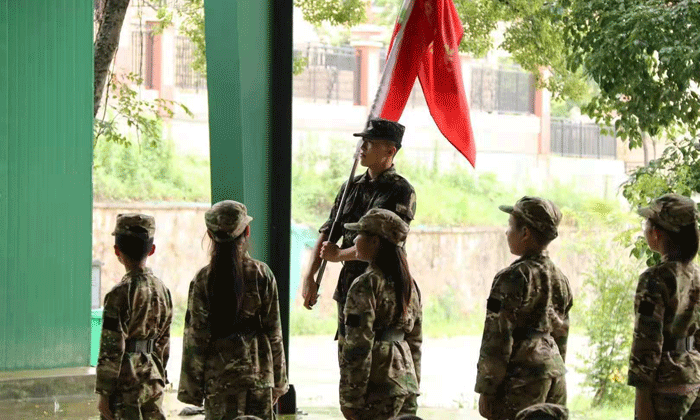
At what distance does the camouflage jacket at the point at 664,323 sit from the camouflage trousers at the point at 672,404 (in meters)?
0.07

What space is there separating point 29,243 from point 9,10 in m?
1.75

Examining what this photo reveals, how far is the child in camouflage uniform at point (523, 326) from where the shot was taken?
4.53 m

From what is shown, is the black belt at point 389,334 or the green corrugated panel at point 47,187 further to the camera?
the green corrugated panel at point 47,187

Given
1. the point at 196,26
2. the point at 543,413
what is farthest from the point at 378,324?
the point at 196,26

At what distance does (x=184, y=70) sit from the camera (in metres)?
21.7

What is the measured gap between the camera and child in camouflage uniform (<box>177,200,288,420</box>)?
4.59 meters

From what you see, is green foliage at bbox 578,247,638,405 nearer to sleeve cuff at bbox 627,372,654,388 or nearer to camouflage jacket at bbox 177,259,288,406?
sleeve cuff at bbox 627,372,654,388

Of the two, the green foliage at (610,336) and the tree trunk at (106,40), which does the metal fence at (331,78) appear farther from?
the tree trunk at (106,40)

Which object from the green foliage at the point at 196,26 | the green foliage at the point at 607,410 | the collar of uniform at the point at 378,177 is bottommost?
the green foliage at the point at 607,410

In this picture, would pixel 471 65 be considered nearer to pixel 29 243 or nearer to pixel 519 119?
pixel 519 119

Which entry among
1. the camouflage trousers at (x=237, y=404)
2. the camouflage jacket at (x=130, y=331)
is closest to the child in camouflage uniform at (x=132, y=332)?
the camouflage jacket at (x=130, y=331)

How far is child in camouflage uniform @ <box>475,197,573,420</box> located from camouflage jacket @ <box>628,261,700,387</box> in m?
0.34

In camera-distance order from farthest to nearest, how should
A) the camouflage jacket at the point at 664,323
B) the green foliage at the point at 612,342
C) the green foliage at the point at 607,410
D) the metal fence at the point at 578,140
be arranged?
the metal fence at the point at 578,140
the green foliage at the point at 612,342
the green foliage at the point at 607,410
the camouflage jacket at the point at 664,323

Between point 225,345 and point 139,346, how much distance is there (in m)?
0.39
